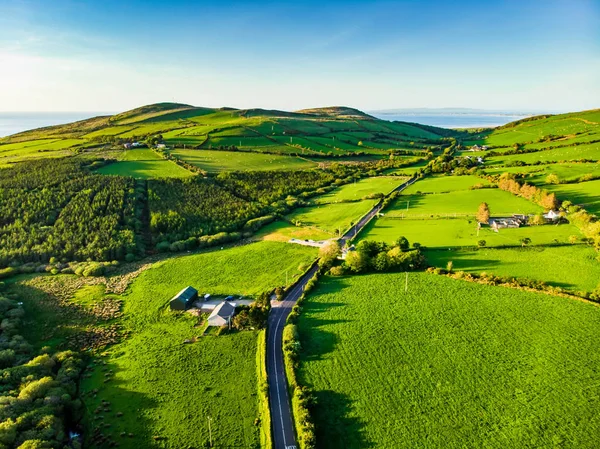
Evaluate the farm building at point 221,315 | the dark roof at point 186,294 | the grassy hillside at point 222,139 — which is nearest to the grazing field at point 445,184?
the grassy hillside at point 222,139

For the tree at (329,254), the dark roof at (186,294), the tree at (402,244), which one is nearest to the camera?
the dark roof at (186,294)

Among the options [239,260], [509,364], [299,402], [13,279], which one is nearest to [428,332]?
[509,364]

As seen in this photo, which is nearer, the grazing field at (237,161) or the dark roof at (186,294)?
the dark roof at (186,294)

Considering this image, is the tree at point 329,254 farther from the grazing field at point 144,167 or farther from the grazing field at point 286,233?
the grazing field at point 144,167

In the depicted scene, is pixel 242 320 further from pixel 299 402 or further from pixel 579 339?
pixel 579 339

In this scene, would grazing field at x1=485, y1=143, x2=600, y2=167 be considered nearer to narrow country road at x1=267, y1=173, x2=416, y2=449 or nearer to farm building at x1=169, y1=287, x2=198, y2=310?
narrow country road at x1=267, y1=173, x2=416, y2=449

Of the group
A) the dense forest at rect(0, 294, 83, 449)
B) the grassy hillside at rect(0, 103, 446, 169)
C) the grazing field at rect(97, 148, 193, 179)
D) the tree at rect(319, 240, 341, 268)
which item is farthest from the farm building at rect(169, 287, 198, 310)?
the grassy hillside at rect(0, 103, 446, 169)

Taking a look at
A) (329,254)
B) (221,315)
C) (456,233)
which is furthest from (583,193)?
(221,315)
